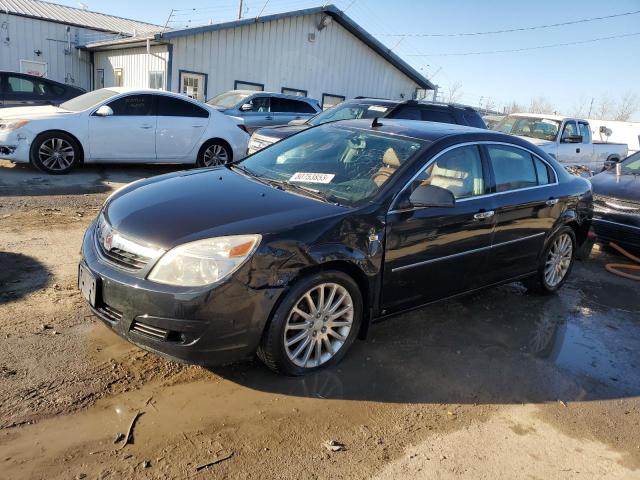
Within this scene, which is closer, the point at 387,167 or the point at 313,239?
the point at 313,239

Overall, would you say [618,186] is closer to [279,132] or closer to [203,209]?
[279,132]

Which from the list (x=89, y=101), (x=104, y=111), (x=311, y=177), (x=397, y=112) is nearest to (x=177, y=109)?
(x=104, y=111)

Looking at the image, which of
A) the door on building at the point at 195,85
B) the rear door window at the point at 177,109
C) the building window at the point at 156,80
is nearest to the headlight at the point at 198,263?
the rear door window at the point at 177,109

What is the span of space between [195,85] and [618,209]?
1397 cm

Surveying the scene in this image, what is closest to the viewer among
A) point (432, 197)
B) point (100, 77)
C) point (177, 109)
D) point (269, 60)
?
point (432, 197)

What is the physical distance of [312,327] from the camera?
338 cm

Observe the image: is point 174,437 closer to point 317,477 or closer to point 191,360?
point 191,360

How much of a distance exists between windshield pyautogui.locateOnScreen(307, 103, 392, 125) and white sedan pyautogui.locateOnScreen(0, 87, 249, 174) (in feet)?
5.83

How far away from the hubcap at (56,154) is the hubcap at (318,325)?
718 cm

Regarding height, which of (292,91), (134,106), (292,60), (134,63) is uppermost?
(292,60)

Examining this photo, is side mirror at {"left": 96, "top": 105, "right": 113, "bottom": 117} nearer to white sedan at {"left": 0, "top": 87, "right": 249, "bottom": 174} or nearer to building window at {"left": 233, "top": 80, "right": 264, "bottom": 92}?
white sedan at {"left": 0, "top": 87, "right": 249, "bottom": 174}

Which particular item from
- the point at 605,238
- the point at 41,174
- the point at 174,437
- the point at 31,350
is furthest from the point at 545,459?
the point at 41,174

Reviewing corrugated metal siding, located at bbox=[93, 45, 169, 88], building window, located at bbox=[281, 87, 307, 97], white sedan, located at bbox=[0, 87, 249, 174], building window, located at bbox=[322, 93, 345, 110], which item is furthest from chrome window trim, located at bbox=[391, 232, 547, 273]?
building window, located at bbox=[322, 93, 345, 110]

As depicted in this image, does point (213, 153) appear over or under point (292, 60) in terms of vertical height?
under
